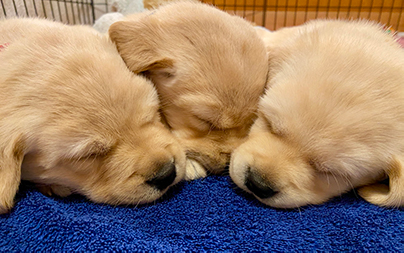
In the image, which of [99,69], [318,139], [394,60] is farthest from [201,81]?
[394,60]

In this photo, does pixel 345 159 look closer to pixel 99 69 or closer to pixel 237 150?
pixel 237 150

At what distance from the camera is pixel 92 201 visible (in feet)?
6.03

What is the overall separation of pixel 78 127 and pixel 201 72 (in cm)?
85

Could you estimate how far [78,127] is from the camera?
1.61 meters

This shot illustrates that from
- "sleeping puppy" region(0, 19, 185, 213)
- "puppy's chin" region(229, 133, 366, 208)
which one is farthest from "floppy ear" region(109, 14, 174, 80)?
"puppy's chin" region(229, 133, 366, 208)

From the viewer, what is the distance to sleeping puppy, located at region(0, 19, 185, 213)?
162cm

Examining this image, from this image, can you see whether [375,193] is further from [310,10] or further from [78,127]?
[310,10]

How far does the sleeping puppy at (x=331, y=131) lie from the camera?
1633mm

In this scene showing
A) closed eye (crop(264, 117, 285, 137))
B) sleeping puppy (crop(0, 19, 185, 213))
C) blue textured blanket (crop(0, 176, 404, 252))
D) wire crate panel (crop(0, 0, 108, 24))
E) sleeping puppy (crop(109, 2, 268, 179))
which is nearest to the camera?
blue textured blanket (crop(0, 176, 404, 252))

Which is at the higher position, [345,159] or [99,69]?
[99,69]

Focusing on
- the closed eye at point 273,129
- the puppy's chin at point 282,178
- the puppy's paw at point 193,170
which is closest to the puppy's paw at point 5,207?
the puppy's paw at point 193,170

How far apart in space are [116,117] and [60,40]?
0.65 m

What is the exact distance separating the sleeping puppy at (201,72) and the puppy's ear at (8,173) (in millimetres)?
863

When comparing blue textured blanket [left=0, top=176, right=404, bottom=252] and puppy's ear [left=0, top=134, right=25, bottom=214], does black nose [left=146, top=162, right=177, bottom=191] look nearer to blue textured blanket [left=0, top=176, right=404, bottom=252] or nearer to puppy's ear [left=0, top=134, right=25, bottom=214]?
blue textured blanket [left=0, top=176, right=404, bottom=252]
